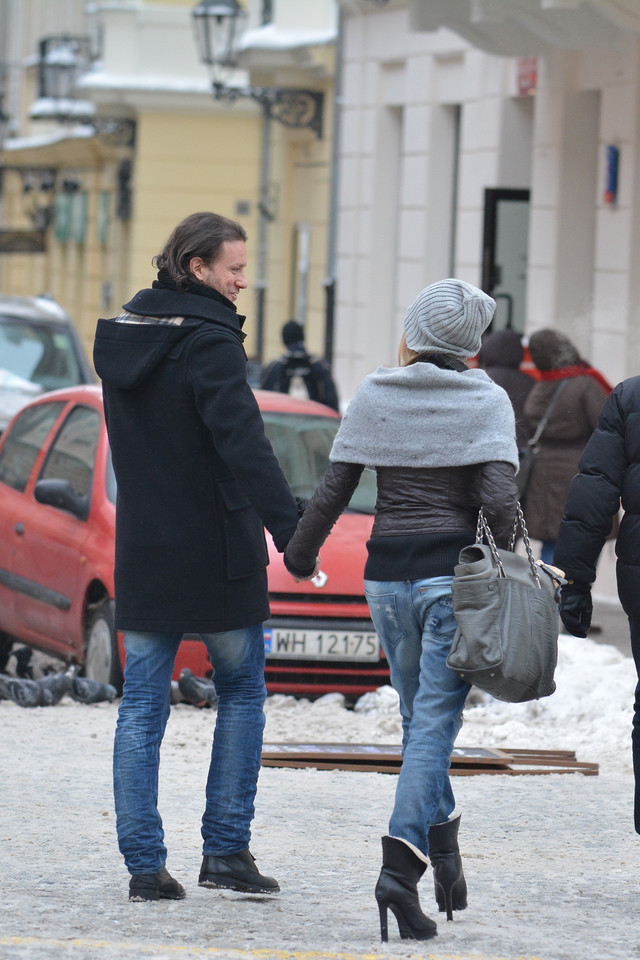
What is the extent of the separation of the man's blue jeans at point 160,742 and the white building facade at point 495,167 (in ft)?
24.5

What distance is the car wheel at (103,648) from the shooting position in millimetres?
8297

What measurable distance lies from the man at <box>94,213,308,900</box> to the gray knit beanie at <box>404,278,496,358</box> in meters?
0.45

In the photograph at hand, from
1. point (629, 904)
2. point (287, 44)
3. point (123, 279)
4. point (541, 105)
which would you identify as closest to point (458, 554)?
→ point (629, 904)

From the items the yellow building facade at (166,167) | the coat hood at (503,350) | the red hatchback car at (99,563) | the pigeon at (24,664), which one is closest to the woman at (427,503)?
the red hatchback car at (99,563)

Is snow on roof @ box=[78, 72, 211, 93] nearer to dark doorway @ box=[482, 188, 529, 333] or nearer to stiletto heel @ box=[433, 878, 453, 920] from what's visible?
dark doorway @ box=[482, 188, 529, 333]

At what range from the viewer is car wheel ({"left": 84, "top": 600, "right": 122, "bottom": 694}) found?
8297 millimetres

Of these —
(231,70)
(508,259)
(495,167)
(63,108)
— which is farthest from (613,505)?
(63,108)

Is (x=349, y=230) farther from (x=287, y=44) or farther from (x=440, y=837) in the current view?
(x=440, y=837)

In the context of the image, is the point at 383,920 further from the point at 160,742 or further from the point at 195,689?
the point at 195,689

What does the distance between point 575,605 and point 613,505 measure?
30 cm

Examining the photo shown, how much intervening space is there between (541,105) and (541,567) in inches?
401

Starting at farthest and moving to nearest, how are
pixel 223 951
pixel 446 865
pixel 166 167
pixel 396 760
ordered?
pixel 166 167 → pixel 396 760 → pixel 446 865 → pixel 223 951

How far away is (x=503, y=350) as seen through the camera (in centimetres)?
1122

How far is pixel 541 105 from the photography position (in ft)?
47.6
